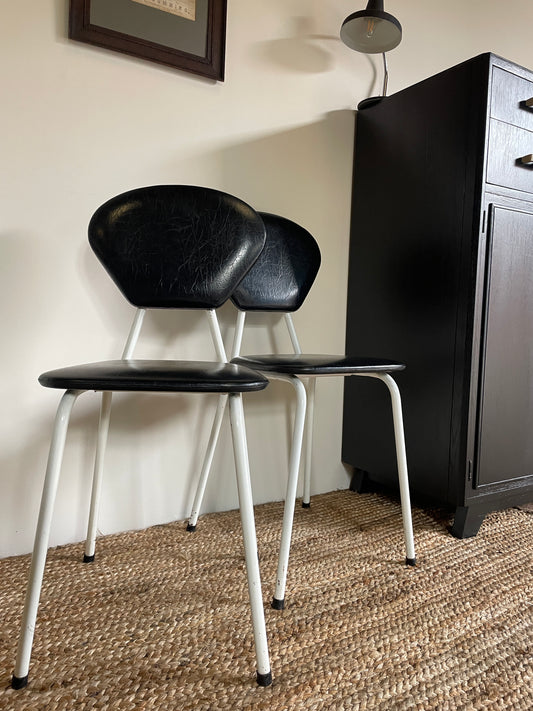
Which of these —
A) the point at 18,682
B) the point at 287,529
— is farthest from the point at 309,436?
the point at 18,682

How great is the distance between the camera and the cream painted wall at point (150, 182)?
1081mm

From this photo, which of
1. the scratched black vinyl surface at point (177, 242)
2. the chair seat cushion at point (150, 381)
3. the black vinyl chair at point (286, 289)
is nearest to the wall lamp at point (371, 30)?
the black vinyl chair at point (286, 289)

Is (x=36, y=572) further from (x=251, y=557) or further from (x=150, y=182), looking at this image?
(x=150, y=182)

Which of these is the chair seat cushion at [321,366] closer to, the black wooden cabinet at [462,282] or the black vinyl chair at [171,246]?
the black vinyl chair at [171,246]

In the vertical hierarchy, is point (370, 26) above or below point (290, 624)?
above

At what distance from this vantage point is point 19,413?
1.09 meters

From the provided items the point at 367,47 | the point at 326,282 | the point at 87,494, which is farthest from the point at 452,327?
the point at 87,494

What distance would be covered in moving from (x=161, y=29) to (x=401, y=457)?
112cm

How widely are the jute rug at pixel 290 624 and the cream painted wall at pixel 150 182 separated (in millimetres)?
165

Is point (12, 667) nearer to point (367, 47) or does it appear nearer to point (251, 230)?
point (251, 230)

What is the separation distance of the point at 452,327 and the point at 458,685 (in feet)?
2.47

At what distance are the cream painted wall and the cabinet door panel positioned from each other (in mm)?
460

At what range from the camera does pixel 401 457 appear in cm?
107

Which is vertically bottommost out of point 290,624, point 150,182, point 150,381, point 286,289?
point 290,624
